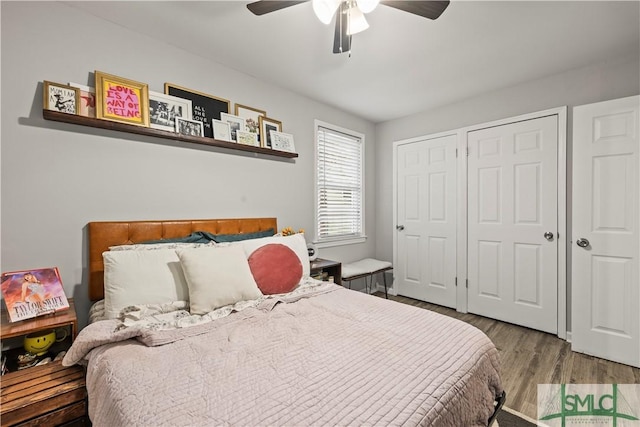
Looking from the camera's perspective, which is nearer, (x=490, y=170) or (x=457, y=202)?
(x=490, y=170)

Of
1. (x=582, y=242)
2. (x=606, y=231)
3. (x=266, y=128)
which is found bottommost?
(x=582, y=242)

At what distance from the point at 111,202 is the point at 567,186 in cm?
386

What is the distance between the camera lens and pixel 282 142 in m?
2.85

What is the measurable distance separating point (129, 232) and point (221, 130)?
1082mm

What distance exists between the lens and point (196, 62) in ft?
7.63

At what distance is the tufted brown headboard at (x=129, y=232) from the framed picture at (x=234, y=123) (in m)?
0.77

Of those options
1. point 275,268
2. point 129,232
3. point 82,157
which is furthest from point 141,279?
point 82,157

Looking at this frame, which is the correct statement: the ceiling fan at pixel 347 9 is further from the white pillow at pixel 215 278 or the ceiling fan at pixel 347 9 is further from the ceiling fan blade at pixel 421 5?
the white pillow at pixel 215 278

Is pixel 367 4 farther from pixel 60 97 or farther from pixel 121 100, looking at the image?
pixel 60 97

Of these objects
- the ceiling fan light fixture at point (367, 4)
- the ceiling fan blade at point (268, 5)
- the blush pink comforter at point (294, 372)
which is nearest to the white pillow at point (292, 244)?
the blush pink comforter at point (294, 372)

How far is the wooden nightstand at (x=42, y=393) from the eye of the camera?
1.10 metres

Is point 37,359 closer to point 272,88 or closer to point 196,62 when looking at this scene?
point 196,62

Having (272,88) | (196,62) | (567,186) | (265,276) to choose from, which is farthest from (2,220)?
(567,186)

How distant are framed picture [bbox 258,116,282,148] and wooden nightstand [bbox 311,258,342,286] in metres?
1.30
